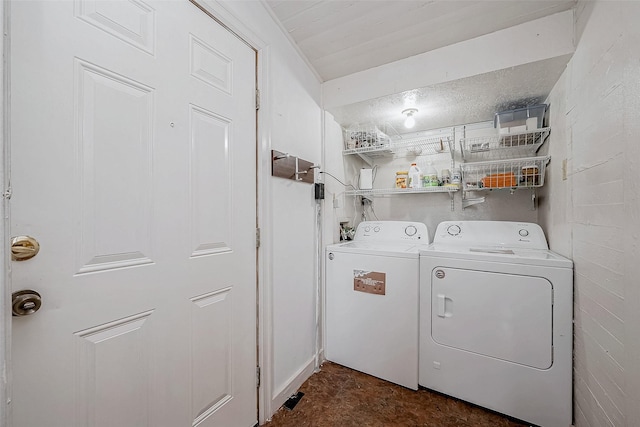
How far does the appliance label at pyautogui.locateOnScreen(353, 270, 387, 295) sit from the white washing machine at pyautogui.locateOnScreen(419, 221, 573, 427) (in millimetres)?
271

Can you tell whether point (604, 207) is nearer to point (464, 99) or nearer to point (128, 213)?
point (464, 99)

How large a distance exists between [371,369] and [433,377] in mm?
419

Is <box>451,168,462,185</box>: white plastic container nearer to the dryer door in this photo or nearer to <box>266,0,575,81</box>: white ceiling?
the dryer door

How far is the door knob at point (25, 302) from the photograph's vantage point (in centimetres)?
60

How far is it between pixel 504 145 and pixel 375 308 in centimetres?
159

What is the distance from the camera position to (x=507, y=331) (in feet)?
4.64

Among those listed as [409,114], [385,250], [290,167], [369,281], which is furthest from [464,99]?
[369,281]

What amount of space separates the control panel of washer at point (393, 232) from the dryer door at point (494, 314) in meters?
0.52

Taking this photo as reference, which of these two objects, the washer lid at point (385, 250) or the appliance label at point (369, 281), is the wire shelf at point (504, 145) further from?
the appliance label at point (369, 281)

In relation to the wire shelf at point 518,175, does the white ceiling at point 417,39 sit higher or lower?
higher

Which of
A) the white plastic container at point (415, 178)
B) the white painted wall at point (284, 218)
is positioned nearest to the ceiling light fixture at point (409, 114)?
the white plastic container at point (415, 178)

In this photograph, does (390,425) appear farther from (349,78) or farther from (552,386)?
(349,78)

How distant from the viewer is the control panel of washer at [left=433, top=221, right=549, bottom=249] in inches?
69.2

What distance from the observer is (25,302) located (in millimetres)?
608
